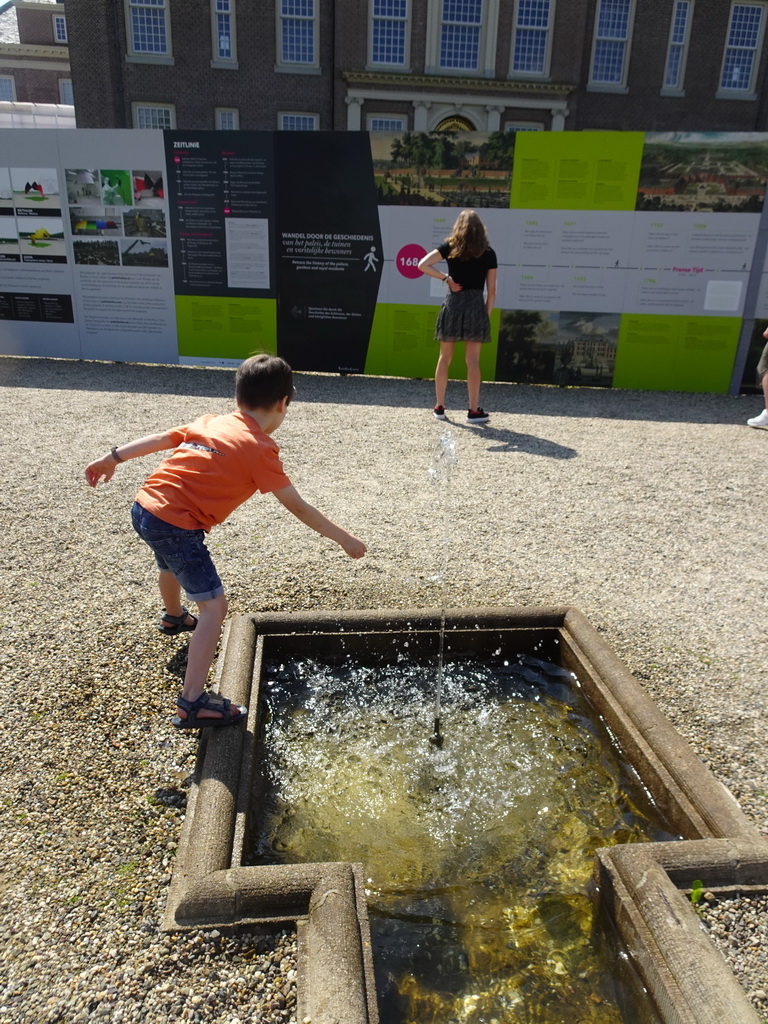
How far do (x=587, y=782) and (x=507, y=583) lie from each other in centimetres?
165

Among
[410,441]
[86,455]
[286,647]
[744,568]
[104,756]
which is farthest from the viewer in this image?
[410,441]

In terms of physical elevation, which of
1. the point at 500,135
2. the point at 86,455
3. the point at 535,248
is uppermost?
the point at 500,135

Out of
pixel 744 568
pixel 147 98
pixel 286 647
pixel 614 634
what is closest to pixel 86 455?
pixel 286 647

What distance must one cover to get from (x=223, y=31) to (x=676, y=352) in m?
25.7

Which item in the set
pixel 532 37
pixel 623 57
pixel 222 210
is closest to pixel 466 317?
pixel 222 210

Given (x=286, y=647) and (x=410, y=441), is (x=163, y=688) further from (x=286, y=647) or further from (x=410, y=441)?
(x=410, y=441)

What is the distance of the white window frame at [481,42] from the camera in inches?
1090

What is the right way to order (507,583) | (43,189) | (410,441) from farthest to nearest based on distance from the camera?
(43,189) → (410,441) → (507,583)

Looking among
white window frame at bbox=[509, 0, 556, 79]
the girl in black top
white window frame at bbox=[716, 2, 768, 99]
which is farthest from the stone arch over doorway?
the girl in black top

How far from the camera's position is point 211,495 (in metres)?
2.86

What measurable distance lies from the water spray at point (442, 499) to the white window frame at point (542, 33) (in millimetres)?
26287

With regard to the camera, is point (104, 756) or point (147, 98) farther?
point (147, 98)

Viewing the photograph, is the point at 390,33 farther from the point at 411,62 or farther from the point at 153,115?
the point at 153,115

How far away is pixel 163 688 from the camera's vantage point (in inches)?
129
